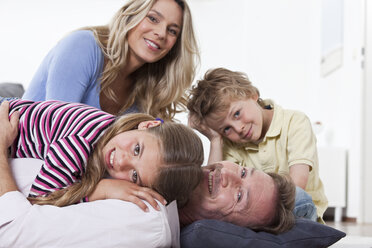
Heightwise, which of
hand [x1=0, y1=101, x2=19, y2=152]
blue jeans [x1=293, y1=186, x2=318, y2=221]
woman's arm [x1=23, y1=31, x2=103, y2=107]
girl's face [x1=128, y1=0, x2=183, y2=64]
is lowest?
blue jeans [x1=293, y1=186, x2=318, y2=221]

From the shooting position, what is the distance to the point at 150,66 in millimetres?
2523

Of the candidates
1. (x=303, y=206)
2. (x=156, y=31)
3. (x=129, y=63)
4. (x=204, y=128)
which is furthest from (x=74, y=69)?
(x=303, y=206)

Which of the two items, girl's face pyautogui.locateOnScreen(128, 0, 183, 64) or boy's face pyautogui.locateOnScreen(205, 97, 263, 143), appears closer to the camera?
boy's face pyautogui.locateOnScreen(205, 97, 263, 143)

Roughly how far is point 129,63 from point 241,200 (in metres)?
1.20

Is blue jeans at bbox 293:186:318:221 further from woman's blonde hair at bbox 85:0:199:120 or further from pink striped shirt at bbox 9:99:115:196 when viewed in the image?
woman's blonde hair at bbox 85:0:199:120

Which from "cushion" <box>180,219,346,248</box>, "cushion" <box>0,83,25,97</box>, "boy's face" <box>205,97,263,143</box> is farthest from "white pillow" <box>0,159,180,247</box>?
"cushion" <box>0,83,25,97</box>

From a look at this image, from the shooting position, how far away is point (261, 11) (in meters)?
5.24

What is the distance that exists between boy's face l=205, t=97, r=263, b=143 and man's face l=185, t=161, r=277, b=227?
568 mm

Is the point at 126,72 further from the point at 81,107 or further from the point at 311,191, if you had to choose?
the point at 311,191

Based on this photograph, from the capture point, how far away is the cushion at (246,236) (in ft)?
4.25

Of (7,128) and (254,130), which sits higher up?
(7,128)

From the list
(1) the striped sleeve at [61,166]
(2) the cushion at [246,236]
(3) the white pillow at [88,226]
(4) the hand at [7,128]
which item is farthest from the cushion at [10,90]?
(2) the cushion at [246,236]

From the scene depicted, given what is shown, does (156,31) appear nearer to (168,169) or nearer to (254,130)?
(254,130)

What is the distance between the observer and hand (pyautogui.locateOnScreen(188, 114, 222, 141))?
2176 mm
